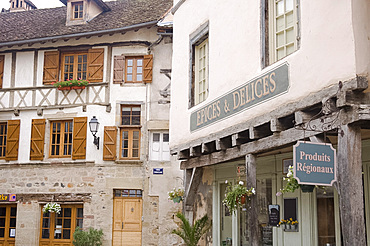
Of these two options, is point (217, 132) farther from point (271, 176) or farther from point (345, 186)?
point (345, 186)

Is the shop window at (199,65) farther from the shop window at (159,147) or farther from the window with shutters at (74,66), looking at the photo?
the window with shutters at (74,66)

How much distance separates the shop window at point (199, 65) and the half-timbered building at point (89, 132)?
4.84 metres

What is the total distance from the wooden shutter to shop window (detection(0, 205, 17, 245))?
15.8 ft

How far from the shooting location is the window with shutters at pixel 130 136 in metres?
14.5

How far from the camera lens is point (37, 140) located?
14859 millimetres

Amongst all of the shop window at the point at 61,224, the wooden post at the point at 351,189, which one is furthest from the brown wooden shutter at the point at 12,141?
the wooden post at the point at 351,189

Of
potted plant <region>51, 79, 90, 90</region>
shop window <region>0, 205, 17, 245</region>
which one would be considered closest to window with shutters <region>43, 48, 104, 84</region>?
potted plant <region>51, 79, 90, 90</region>

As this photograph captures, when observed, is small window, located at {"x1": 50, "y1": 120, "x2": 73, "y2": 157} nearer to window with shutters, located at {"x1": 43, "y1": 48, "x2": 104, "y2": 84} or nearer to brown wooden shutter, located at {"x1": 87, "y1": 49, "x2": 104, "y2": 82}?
window with shutters, located at {"x1": 43, "y1": 48, "x2": 104, "y2": 84}

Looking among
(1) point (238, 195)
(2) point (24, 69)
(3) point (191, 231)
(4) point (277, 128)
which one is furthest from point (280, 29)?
(2) point (24, 69)

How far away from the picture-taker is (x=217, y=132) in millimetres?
8148

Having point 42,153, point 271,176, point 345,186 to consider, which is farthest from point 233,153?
point 42,153

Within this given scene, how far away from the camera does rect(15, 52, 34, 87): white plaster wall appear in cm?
1537

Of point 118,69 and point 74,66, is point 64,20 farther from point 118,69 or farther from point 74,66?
point 118,69

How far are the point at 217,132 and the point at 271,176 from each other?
4.61 feet
